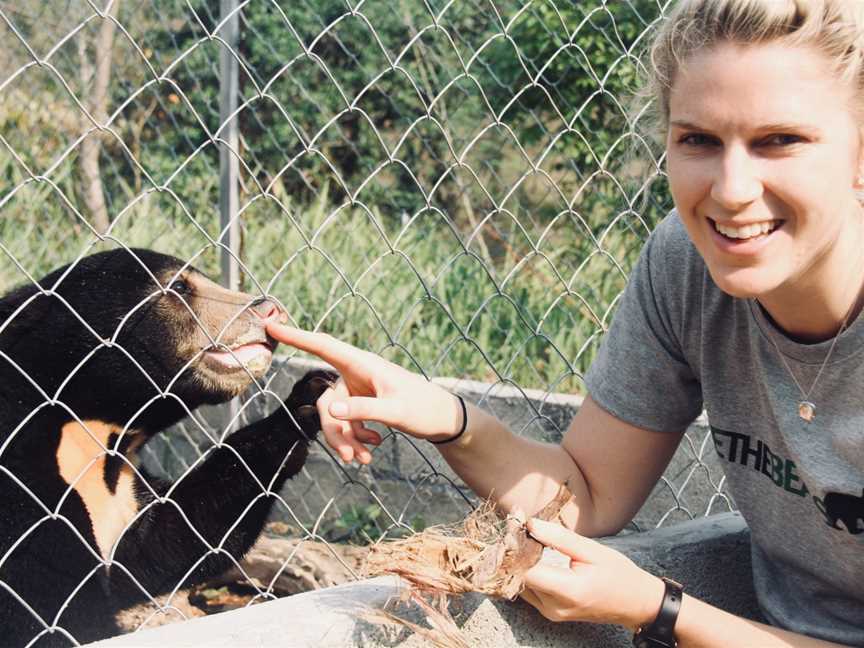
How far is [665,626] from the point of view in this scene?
6.51 ft

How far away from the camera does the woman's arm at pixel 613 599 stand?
1.86 meters

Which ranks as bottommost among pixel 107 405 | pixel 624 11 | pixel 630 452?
pixel 107 405

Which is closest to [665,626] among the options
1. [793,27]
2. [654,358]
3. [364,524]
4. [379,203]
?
[654,358]

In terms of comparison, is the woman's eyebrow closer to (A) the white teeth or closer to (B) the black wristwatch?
(A) the white teeth

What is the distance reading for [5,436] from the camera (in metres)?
2.78

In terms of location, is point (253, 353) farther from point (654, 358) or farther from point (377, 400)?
point (654, 358)

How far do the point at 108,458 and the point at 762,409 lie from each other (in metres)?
1.95

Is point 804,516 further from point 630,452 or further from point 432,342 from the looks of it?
point 432,342

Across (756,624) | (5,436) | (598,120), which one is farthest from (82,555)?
(598,120)

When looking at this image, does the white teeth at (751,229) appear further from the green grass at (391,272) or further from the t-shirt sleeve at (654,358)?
the green grass at (391,272)

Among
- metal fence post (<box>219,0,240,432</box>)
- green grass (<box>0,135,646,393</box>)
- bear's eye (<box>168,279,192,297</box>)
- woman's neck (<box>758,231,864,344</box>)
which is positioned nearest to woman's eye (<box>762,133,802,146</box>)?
woman's neck (<box>758,231,864,344</box>)

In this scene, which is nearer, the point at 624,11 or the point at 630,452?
the point at 630,452

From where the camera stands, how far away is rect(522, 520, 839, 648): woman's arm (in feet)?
6.10

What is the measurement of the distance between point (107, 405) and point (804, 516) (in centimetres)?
189
